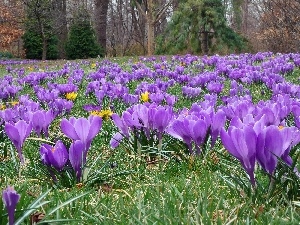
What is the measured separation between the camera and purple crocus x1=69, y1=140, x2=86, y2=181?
1.99 metres

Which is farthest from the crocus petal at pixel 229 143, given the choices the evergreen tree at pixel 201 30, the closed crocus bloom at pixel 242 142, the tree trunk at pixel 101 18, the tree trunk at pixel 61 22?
the tree trunk at pixel 101 18

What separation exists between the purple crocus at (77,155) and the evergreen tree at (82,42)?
2700 cm

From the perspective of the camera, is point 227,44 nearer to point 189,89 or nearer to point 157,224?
point 189,89

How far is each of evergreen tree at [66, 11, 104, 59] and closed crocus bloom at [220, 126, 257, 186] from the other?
2752 cm

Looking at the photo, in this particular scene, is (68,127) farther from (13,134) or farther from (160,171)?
(160,171)

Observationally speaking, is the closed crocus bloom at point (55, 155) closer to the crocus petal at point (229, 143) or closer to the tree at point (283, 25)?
the crocus petal at point (229, 143)

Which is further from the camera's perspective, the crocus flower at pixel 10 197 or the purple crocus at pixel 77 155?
the purple crocus at pixel 77 155

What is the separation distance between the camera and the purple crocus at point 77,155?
1993 mm

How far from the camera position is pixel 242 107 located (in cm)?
261

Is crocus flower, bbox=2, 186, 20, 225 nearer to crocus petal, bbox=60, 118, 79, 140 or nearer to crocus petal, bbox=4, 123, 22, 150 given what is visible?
crocus petal, bbox=60, 118, 79, 140

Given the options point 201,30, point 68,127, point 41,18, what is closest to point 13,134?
point 68,127

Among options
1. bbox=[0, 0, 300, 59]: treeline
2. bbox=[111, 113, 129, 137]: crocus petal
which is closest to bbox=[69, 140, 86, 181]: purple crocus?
bbox=[111, 113, 129, 137]: crocus petal

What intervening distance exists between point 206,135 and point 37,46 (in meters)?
30.5

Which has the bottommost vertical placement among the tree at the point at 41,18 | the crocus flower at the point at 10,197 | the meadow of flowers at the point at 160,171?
the meadow of flowers at the point at 160,171
